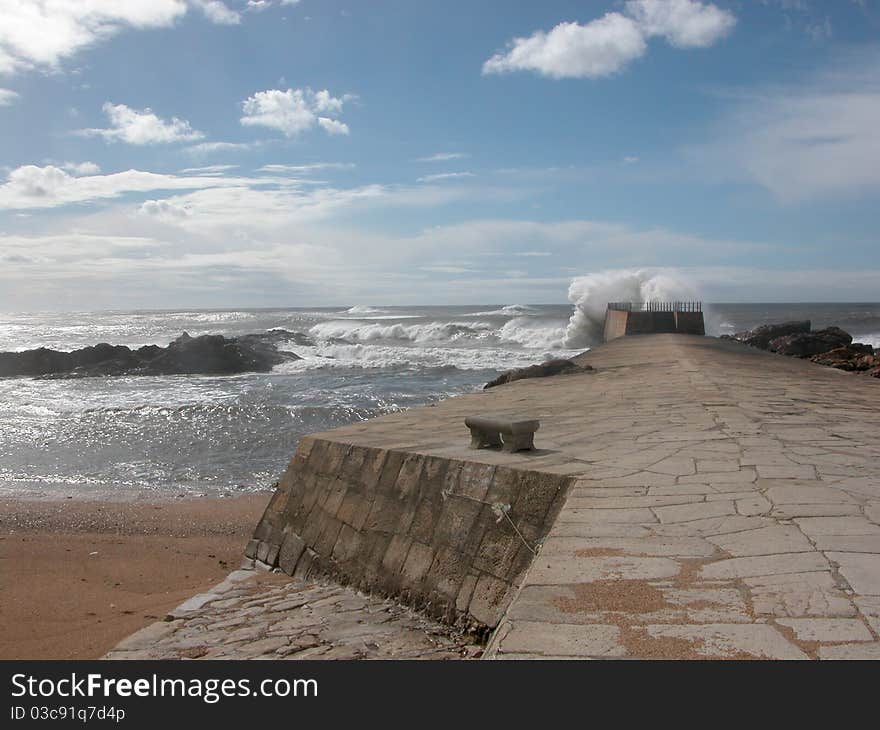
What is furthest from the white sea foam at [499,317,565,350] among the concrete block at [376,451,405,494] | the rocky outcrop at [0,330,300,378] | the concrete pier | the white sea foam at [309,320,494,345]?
the concrete block at [376,451,405,494]

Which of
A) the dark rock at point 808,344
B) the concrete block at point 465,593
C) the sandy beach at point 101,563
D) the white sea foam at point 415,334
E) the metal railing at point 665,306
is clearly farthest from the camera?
the white sea foam at point 415,334

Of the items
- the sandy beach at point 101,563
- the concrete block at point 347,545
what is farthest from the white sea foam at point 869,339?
the concrete block at point 347,545

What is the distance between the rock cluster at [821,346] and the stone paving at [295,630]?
499 inches

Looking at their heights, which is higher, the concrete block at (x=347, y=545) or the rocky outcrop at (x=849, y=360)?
the concrete block at (x=347, y=545)

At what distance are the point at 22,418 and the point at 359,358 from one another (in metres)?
17.4

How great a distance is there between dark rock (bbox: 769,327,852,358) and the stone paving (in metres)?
21.5

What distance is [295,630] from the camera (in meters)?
3.65

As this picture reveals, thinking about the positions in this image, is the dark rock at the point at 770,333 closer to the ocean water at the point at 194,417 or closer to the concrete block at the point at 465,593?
the ocean water at the point at 194,417

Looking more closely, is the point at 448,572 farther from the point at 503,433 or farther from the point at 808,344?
the point at 808,344

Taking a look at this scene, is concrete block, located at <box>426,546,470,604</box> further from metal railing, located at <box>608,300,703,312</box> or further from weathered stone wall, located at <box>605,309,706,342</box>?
metal railing, located at <box>608,300,703,312</box>

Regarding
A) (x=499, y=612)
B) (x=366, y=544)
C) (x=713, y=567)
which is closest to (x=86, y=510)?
(x=366, y=544)

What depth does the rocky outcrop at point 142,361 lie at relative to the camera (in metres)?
26.5

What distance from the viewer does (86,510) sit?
8891 mm
